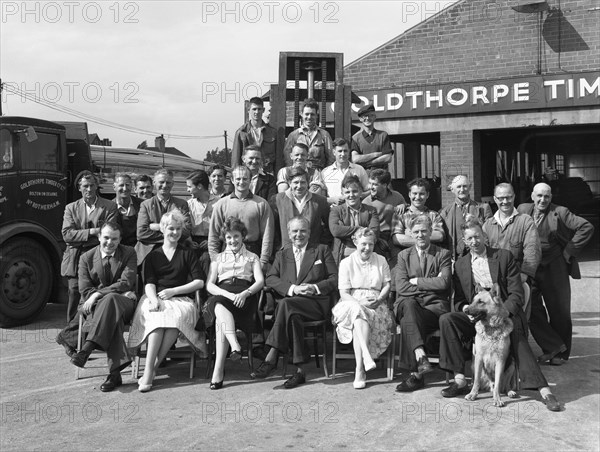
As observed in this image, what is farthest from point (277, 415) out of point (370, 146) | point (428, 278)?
point (370, 146)

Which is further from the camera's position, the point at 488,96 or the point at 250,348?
the point at 488,96

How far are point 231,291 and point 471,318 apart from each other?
2128mm

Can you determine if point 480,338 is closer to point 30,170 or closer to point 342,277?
point 342,277

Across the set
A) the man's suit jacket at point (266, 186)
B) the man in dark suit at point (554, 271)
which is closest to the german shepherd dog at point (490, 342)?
the man in dark suit at point (554, 271)

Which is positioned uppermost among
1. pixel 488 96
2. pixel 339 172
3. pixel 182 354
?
pixel 488 96

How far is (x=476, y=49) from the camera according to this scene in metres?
14.2

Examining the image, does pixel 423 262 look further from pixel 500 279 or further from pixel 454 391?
pixel 454 391

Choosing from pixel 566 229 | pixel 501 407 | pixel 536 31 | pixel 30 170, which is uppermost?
pixel 536 31

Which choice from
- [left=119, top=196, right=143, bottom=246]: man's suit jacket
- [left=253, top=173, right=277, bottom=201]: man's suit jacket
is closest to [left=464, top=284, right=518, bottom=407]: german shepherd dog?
[left=253, top=173, right=277, bottom=201]: man's suit jacket

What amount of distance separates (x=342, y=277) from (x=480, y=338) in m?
1.33

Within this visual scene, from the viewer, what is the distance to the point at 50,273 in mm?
9055

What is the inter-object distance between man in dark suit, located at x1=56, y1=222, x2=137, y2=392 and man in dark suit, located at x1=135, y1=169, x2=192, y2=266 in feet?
1.84

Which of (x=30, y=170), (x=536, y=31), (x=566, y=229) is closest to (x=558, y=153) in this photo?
(x=536, y=31)

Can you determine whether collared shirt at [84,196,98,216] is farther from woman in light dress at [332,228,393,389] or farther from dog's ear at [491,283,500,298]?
dog's ear at [491,283,500,298]
